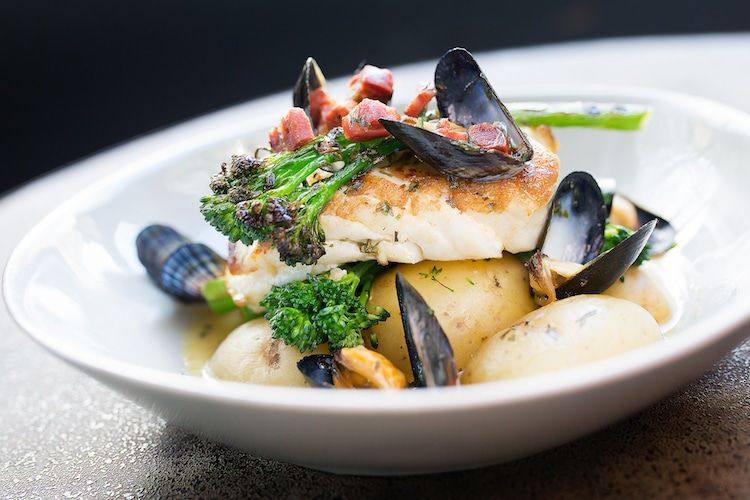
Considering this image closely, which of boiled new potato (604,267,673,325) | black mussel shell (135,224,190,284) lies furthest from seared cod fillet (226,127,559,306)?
black mussel shell (135,224,190,284)

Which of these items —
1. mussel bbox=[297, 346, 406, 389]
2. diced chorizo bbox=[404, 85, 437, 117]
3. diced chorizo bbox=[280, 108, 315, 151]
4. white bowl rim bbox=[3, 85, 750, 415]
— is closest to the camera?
white bowl rim bbox=[3, 85, 750, 415]

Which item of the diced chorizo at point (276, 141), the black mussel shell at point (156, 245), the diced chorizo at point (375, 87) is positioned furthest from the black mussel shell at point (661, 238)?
the black mussel shell at point (156, 245)

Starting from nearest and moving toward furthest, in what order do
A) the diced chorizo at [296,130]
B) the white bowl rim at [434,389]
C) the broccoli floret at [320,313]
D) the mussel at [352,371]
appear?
the white bowl rim at [434,389] → the mussel at [352,371] → the broccoli floret at [320,313] → the diced chorizo at [296,130]

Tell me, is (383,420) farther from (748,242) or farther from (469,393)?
(748,242)

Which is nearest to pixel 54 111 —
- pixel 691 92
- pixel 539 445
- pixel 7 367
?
pixel 7 367

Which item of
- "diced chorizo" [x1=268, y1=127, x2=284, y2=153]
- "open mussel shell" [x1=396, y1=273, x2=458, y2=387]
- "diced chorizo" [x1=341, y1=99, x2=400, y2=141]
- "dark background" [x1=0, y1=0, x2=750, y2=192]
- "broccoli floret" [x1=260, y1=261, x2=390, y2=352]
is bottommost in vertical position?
"dark background" [x1=0, y1=0, x2=750, y2=192]

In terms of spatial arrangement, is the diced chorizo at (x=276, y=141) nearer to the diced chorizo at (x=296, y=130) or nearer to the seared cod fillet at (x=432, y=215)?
the diced chorizo at (x=296, y=130)

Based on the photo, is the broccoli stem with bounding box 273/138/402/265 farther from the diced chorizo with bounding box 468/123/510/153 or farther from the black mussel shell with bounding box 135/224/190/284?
the black mussel shell with bounding box 135/224/190/284

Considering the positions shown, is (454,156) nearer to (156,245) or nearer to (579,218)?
(579,218)
